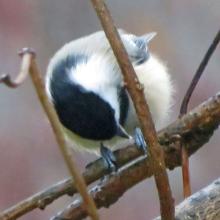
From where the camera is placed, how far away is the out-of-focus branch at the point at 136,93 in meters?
0.49

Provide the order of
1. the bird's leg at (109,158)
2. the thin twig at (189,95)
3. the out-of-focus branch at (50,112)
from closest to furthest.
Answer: the out-of-focus branch at (50,112) < the thin twig at (189,95) < the bird's leg at (109,158)

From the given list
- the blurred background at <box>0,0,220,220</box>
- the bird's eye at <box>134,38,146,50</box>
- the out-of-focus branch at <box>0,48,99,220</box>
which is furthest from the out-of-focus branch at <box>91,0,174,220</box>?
the blurred background at <box>0,0,220,220</box>

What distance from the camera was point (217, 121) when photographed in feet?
2.33

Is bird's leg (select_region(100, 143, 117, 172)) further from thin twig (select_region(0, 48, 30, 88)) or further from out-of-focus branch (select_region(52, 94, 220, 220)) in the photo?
thin twig (select_region(0, 48, 30, 88))

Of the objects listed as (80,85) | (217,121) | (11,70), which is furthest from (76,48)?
(11,70)

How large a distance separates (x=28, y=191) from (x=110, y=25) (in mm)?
1345

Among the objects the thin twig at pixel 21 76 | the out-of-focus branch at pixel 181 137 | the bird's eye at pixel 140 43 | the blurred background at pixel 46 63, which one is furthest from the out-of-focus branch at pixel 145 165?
the blurred background at pixel 46 63

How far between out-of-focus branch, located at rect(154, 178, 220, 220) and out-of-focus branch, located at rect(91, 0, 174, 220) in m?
0.11

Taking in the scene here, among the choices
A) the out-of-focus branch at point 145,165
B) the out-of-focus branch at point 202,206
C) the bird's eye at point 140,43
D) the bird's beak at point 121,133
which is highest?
the bird's eye at point 140,43

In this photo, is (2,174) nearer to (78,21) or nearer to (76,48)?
(78,21)

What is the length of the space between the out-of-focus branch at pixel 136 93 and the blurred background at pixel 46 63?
3.76 feet

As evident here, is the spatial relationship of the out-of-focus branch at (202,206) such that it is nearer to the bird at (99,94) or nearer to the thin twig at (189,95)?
the thin twig at (189,95)

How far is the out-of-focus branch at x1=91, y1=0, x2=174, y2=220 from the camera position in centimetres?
49

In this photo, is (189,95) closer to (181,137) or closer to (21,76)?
(181,137)
